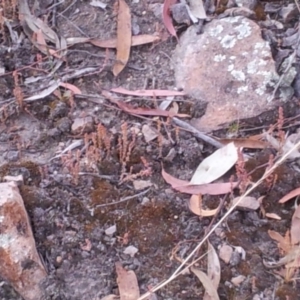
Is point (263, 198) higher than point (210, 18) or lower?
lower

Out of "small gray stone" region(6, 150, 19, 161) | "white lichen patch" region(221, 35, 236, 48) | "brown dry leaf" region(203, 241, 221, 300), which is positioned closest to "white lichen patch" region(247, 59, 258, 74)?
"white lichen patch" region(221, 35, 236, 48)

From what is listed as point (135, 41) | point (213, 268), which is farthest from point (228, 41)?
point (213, 268)

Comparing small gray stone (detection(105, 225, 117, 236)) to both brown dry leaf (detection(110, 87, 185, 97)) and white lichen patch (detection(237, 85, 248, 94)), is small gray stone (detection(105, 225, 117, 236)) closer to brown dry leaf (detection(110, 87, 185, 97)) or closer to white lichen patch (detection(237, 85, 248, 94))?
brown dry leaf (detection(110, 87, 185, 97))

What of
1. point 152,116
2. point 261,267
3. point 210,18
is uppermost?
point 210,18

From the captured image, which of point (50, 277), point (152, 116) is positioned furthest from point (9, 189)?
point (152, 116)

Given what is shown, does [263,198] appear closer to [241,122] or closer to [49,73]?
[241,122]

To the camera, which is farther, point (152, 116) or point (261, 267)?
point (152, 116)
